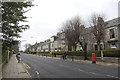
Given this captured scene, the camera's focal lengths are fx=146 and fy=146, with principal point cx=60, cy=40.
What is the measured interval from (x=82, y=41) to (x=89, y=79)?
2929cm

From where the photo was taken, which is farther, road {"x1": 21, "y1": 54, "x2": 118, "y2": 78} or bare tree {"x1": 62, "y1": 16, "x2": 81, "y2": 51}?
bare tree {"x1": 62, "y1": 16, "x2": 81, "y2": 51}

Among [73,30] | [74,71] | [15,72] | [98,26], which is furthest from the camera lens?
[73,30]

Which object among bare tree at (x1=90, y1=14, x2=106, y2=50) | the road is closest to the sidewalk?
the road

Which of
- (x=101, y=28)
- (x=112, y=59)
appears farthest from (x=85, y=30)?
(x=112, y=59)

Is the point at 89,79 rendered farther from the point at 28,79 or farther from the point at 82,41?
the point at 82,41

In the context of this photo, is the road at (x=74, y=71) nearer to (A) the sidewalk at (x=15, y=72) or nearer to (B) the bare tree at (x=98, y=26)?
(A) the sidewalk at (x=15, y=72)

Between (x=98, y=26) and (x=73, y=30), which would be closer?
(x=98, y=26)

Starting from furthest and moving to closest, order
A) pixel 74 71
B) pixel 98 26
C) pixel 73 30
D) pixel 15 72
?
pixel 73 30 → pixel 98 26 → pixel 74 71 → pixel 15 72

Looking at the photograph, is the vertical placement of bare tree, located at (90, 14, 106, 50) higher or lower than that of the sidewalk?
higher

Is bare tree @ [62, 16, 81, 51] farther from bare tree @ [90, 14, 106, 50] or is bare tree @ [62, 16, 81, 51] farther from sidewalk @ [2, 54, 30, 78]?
sidewalk @ [2, 54, 30, 78]

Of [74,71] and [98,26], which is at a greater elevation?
[98,26]

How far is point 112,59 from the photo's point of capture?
2052 centimetres

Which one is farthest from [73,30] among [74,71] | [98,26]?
[74,71]

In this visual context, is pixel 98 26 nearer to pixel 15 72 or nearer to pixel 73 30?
pixel 73 30
